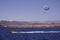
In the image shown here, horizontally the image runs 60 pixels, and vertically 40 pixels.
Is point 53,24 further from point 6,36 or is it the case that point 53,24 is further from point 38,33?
point 6,36

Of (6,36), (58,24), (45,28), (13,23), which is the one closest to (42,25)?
(45,28)

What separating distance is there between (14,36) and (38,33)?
0.95 feet

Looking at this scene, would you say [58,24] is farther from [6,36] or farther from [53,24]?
[6,36]

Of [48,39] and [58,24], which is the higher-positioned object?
[58,24]

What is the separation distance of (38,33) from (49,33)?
13 centimetres

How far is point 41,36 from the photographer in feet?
2.39

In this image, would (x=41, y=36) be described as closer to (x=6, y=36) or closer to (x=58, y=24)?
(x=58, y=24)

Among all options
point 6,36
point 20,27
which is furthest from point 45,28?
point 6,36

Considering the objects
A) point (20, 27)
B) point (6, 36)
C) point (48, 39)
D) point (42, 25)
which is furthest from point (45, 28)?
point (6, 36)

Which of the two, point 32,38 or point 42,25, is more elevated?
point 42,25

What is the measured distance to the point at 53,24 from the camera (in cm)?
68

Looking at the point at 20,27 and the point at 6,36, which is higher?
the point at 20,27

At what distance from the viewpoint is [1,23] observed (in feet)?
2.19

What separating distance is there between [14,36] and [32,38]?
0.72ft
